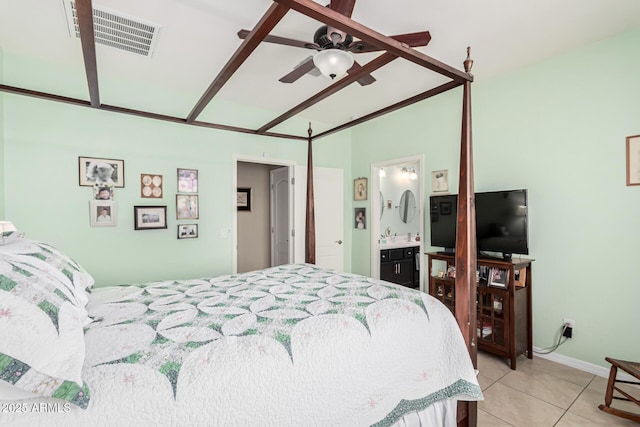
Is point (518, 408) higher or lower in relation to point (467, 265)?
lower

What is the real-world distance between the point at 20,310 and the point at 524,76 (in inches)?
151

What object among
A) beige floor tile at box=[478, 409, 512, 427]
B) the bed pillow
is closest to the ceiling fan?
the bed pillow

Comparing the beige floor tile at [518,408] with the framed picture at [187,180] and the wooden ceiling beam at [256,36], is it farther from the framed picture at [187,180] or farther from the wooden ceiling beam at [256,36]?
the framed picture at [187,180]

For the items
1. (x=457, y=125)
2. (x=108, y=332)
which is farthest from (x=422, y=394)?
(x=457, y=125)

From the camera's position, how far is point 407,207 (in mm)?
5785

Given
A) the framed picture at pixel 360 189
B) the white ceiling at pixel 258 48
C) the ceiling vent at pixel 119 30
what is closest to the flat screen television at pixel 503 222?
the white ceiling at pixel 258 48

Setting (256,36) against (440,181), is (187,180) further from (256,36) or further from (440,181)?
(440,181)

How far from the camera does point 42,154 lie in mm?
2686

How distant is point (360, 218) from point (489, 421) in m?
3.09

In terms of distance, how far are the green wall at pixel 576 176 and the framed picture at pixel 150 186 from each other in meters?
3.40

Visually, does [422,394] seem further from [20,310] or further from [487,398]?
[20,310]

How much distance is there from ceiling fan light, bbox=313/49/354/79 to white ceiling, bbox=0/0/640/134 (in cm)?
39

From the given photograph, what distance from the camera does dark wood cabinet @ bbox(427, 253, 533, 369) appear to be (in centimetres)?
263

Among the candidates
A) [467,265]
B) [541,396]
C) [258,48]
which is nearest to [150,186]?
[258,48]
